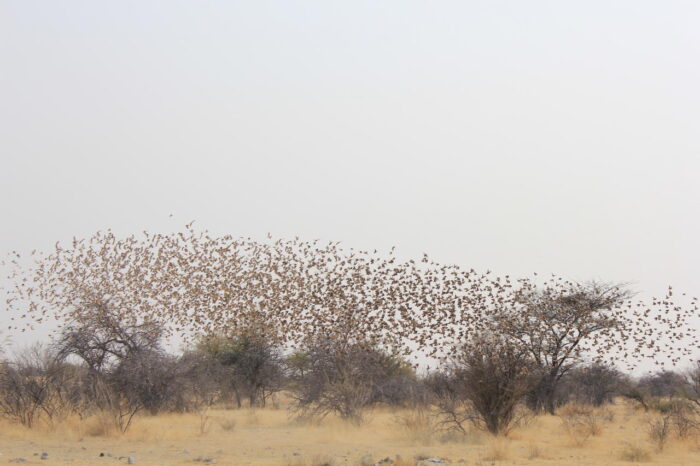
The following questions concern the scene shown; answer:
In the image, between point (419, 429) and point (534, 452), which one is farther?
point (419, 429)

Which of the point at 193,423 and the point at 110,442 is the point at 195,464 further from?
the point at 193,423

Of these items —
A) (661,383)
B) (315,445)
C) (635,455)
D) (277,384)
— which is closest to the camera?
(635,455)

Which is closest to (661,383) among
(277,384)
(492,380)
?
(277,384)

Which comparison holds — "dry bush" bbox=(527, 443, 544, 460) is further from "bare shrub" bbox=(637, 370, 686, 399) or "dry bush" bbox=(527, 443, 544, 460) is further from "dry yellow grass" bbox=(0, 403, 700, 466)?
"bare shrub" bbox=(637, 370, 686, 399)

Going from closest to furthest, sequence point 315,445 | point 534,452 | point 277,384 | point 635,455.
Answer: point 635,455
point 534,452
point 315,445
point 277,384

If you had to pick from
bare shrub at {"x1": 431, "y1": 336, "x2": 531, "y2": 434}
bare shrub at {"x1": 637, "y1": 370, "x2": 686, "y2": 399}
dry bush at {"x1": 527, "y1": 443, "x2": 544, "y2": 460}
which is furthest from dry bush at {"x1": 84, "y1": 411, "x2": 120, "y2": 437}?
bare shrub at {"x1": 637, "y1": 370, "x2": 686, "y2": 399}

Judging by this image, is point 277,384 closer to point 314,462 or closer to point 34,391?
point 34,391

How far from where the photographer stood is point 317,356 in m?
26.2

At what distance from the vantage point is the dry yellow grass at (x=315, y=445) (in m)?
14.4

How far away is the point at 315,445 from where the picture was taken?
1747 centimetres

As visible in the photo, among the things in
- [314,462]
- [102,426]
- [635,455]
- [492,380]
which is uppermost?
[492,380]

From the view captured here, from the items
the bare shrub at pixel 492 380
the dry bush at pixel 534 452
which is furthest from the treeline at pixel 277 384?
the dry bush at pixel 534 452

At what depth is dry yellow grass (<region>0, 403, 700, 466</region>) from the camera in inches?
565

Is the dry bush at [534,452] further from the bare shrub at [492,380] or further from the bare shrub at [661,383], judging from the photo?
the bare shrub at [661,383]
